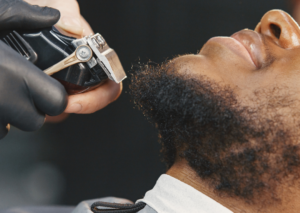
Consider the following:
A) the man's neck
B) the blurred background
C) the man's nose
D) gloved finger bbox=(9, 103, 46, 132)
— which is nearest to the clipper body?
gloved finger bbox=(9, 103, 46, 132)

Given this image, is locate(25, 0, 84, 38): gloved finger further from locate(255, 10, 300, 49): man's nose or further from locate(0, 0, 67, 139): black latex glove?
locate(255, 10, 300, 49): man's nose

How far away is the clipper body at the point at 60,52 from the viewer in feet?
2.37

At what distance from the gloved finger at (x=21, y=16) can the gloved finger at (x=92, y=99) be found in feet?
0.70

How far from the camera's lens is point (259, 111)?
0.70 metres

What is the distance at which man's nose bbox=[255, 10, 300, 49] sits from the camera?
30.8 inches

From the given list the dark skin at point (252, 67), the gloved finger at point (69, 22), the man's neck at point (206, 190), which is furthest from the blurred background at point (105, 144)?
the man's neck at point (206, 190)

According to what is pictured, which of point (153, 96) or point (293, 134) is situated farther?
point (153, 96)

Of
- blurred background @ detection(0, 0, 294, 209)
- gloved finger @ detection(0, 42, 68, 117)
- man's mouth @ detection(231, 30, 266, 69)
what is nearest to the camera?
gloved finger @ detection(0, 42, 68, 117)

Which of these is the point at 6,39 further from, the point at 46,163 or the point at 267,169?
the point at 46,163

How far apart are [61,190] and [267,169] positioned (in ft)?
5.14

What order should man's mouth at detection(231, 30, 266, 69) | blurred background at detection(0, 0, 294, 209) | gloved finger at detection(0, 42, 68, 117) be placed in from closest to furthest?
gloved finger at detection(0, 42, 68, 117)
man's mouth at detection(231, 30, 266, 69)
blurred background at detection(0, 0, 294, 209)

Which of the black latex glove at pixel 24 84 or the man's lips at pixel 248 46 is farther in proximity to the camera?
the man's lips at pixel 248 46

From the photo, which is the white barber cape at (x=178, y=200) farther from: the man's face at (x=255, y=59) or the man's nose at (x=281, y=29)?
the man's nose at (x=281, y=29)

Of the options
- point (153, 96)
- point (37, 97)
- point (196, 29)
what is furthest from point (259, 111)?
point (196, 29)
